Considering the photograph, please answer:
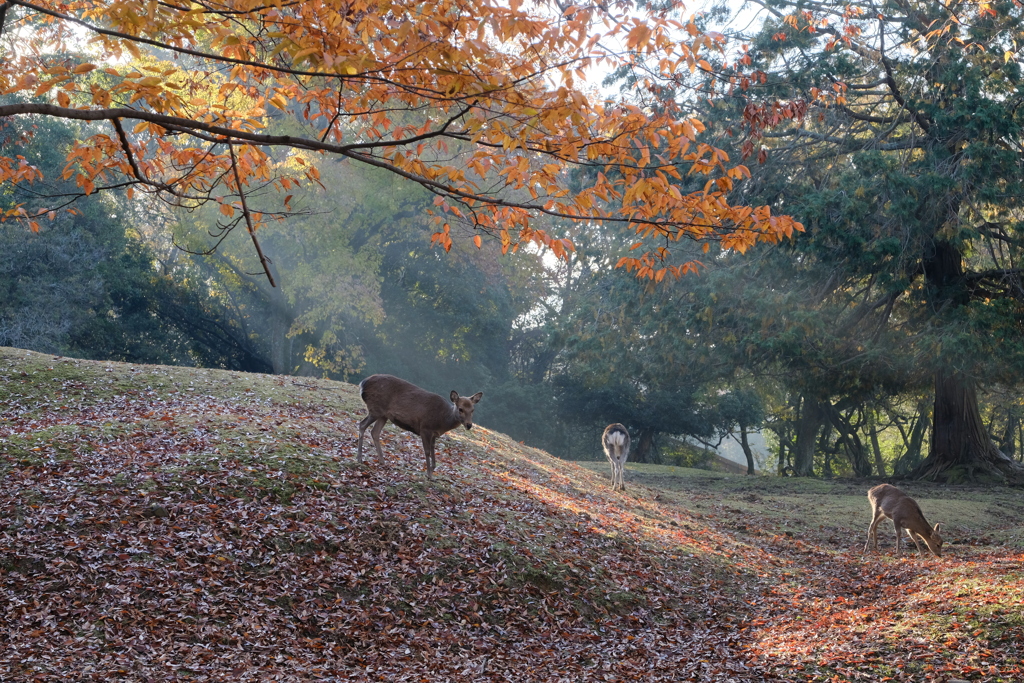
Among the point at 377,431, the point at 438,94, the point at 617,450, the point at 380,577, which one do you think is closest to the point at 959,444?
the point at 617,450

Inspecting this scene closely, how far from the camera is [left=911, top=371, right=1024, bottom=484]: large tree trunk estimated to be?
81.0 ft

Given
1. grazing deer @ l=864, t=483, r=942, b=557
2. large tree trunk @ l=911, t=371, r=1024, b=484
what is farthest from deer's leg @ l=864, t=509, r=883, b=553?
large tree trunk @ l=911, t=371, r=1024, b=484

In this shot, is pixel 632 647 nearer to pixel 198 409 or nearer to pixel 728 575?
pixel 728 575

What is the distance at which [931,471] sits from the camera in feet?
83.7

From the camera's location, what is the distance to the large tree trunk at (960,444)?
24688 millimetres

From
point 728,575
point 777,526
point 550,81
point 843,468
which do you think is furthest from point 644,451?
point 550,81

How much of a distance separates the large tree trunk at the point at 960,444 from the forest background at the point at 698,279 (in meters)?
0.07

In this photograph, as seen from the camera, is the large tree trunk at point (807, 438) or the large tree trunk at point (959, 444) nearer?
the large tree trunk at point (959, 444)

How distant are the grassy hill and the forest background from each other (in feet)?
10.9

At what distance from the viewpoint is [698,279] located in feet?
79.2

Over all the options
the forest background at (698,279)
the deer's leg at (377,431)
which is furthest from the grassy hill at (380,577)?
the forest background at (698,279)

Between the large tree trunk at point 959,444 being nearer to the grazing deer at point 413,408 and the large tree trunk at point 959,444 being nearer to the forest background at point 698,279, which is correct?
the forest background at point 698,279

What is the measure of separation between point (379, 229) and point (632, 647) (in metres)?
28.2

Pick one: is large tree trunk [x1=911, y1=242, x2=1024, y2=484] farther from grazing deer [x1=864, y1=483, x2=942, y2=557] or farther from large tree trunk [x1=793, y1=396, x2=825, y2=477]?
grazing deer [x1=864, y1=483, x2=942, y2=557]
